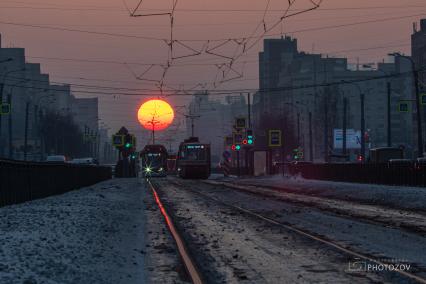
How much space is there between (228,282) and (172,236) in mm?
6031

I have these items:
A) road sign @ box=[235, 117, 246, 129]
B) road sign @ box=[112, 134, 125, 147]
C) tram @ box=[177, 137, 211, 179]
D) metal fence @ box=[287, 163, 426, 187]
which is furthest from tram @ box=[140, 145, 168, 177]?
metal fence @ box=[287, 163, 426, 187]

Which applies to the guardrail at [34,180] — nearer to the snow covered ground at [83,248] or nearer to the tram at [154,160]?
the snow covered ground at [83,248]

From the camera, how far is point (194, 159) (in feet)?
208

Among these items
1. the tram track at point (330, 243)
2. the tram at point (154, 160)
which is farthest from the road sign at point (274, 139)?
the tram track at point (330, 243)

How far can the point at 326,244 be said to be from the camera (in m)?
13.7

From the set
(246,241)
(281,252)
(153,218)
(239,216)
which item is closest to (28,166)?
(153,218)

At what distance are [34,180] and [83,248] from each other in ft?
52.7

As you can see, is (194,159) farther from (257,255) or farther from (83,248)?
(257,255)

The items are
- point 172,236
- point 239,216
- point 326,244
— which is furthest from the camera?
point 239,216

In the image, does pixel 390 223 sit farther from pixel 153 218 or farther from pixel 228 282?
pixel 228 282

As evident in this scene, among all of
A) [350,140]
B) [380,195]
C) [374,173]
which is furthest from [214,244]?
[350,140]

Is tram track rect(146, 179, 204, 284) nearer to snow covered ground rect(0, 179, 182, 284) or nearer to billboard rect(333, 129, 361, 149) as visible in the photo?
snow covered ground rect(0, 179, 182, 284)

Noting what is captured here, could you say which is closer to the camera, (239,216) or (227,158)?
(239,216)

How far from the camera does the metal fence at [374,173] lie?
110ft
